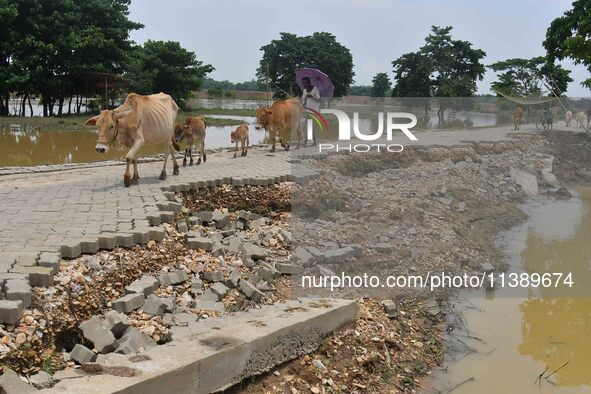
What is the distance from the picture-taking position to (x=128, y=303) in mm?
4309

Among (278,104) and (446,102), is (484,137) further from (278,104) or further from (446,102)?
(278,104)

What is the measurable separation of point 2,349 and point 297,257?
11.4ft

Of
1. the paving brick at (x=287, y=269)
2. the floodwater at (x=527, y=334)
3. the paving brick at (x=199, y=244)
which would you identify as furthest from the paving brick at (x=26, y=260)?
the floodwater at (x=527, y=334)

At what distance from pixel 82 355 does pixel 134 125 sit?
4.81 meters

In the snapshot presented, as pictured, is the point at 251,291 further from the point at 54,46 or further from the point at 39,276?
the point at 54,46

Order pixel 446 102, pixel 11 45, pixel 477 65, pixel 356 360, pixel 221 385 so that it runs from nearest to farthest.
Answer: pixel 221 385, pixel 356 360, pixel 446 102, pixel 11 45, pixel 477 65

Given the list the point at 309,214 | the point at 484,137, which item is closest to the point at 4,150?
the point at 309,214

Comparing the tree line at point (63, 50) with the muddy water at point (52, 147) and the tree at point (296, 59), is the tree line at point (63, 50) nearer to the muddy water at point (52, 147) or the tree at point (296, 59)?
the muddy water at point (52, 147)

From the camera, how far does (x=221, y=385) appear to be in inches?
145

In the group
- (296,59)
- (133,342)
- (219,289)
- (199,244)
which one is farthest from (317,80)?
(296,59)

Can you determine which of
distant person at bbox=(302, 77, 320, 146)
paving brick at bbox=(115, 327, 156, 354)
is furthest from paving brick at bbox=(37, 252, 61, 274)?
distant person at bbox=(302, 77, 320, 146)

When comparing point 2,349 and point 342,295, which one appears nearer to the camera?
point 2,349

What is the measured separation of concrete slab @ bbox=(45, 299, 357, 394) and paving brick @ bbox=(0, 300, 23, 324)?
2.07 ft

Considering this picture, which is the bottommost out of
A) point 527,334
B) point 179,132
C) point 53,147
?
point 527,334
